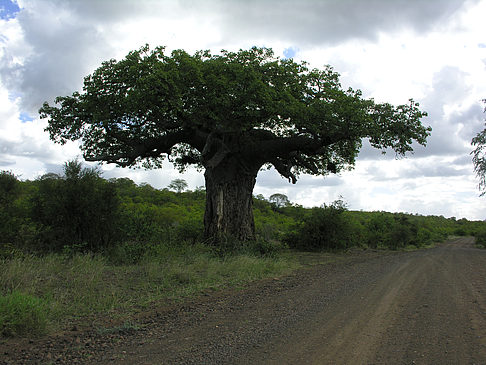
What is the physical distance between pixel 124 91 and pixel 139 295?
802 cm

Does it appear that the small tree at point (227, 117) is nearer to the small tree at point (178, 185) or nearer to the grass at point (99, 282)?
the grass at point (99, 282)

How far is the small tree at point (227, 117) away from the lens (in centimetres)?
1195

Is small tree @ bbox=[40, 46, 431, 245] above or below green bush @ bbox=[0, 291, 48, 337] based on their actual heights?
above

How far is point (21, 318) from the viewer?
190 inches

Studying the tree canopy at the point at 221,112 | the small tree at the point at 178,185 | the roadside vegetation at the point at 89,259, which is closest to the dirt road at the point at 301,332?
the roadside vegetation at the point at 89,259

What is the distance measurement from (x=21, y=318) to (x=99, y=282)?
2.66 meters

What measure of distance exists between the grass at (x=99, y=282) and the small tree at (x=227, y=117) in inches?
153

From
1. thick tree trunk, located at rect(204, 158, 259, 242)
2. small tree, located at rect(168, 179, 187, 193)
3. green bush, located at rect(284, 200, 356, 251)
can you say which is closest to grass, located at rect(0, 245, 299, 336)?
thick tree trunk, located at rect(204, 158, 259, 242)

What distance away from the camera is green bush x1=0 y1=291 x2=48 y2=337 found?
4.70 m

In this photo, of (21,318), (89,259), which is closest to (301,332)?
(21,318)

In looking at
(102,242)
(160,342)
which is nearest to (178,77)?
(102,242)

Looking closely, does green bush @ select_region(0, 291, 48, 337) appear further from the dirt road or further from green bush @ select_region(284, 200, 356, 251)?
green bush @ select_region(284, 200, 356, 251)

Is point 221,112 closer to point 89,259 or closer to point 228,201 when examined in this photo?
point 228,201

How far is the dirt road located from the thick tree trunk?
22.5ft
